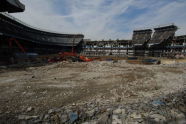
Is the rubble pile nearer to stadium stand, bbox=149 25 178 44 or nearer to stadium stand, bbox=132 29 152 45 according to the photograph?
stadium stand, bbox=149 25 178 44

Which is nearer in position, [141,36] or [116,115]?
[116,115]

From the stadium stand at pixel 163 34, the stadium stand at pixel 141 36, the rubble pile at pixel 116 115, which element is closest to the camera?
the rubble pile at pixel 116 115

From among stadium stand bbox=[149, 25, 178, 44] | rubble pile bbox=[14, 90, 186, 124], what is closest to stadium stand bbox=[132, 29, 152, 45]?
stadium stand bbox=[149, 25, 178, 44]

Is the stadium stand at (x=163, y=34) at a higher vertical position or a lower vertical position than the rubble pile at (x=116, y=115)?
higher

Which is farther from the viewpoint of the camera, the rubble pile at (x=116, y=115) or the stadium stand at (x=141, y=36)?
the stadium stand at (x=141, y=36)

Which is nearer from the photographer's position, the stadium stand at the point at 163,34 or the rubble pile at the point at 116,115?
the rubble pile at the point at 116,115

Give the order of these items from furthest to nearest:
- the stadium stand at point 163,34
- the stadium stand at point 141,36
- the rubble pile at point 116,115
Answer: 1. the stadium stand at point 141,36
2. the stadium stand at point 163,34
3. the rubble pile at point 116,115

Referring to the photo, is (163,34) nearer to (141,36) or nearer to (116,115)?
(141,36)

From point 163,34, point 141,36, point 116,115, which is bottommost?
point 116,115

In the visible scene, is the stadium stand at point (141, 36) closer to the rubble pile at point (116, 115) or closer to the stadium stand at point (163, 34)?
the stadium stand at point (163, 34)

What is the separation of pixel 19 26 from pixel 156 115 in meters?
48.2

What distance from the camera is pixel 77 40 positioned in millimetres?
61719

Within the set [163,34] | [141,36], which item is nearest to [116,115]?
[163,34]

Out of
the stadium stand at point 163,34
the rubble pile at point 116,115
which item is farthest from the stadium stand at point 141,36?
the rubble pile at point 116,115
